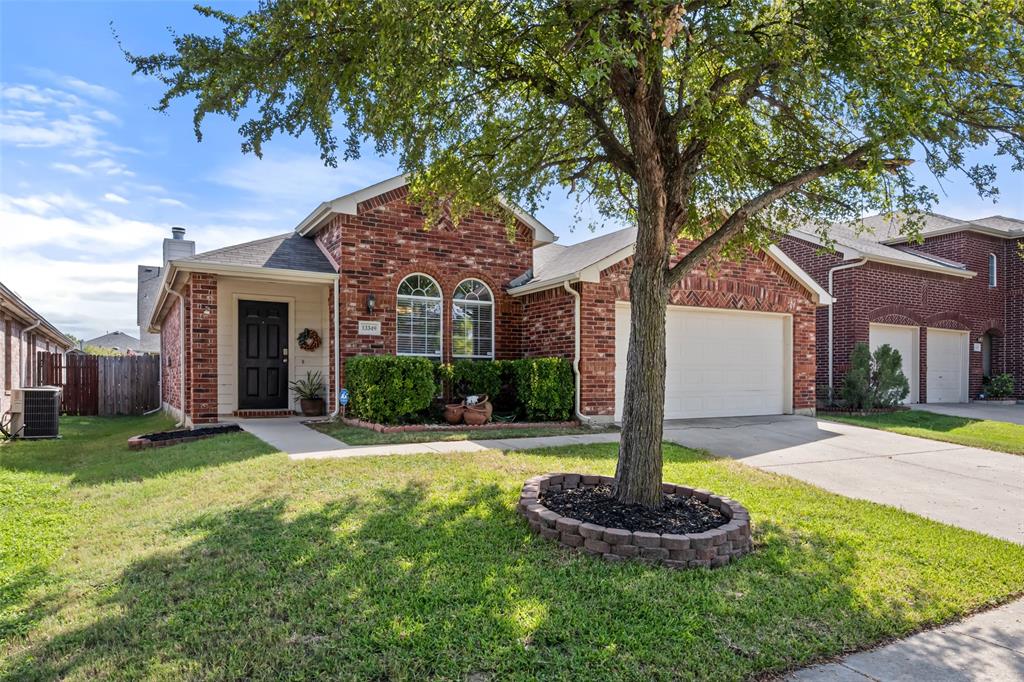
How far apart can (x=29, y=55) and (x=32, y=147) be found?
2.07 meters

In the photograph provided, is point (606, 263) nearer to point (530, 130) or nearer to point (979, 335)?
point (530, 130)

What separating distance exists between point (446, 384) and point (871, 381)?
1021cm

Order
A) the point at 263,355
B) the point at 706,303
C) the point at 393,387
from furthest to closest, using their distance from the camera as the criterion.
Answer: the point at 263,355
the point at 706,303
the point at 393,387

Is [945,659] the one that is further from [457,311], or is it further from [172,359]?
[172,359]

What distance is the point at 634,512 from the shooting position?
15.0 feet

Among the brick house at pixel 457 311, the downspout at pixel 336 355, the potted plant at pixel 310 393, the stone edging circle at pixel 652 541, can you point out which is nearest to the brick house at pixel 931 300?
the brick house at pixel 457 311

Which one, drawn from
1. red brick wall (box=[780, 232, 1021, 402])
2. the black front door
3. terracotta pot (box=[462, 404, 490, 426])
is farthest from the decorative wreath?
red brick wall (box=[780, 232, 1021, 402])

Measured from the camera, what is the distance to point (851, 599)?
3.52m

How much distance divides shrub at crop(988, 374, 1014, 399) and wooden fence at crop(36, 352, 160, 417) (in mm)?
25523

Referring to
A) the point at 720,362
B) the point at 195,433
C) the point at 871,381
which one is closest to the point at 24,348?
the point at 195,433

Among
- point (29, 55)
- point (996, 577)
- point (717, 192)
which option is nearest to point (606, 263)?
point (717, 192)

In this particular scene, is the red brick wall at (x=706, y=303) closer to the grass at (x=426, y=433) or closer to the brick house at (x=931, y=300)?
the grass at (x=426, y=433)

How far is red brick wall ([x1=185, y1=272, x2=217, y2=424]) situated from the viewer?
33.2 feet

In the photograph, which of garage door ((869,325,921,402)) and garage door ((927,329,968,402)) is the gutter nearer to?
garage door ((869,325,921,402))
